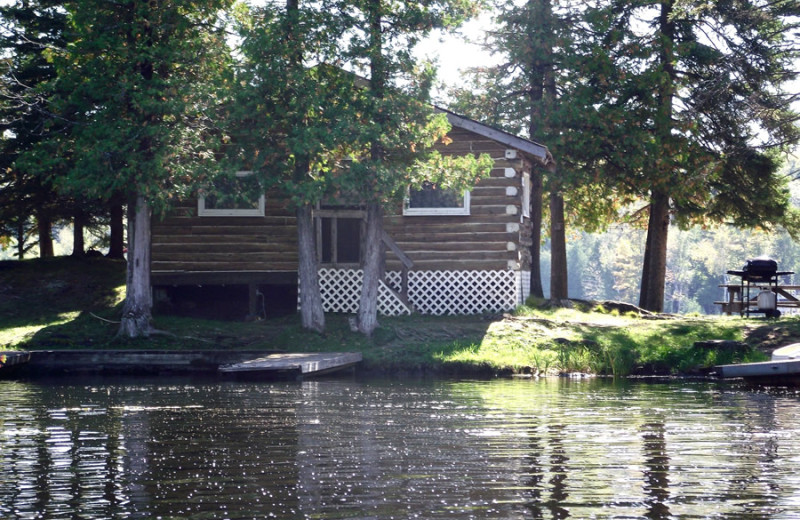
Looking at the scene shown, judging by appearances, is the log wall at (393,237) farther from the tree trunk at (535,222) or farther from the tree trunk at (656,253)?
the tree trunk at (656,253)

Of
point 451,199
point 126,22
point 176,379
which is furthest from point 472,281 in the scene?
point 126,22

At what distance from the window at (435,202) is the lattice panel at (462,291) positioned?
5.99 ft

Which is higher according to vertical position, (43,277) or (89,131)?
(89,131)

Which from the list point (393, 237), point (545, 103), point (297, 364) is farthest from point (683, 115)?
point (297, 364)

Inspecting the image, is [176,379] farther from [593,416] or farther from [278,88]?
[593,416]

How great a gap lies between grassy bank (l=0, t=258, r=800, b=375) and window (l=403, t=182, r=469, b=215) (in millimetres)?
3246

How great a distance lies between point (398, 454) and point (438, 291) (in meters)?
18.1

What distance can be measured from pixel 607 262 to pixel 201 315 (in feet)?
404

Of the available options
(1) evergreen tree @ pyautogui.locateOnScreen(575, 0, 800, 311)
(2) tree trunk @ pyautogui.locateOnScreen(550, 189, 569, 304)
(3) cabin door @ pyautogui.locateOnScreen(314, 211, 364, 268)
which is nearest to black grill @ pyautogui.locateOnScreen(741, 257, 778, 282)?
(1) evergreen tree @ pyautogui.locateOnScreen(575, 0, 800, 311)

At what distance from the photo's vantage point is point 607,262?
493ft

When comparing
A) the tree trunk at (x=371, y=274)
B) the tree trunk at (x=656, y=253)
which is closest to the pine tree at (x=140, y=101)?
the tree trunk at (x=371, y=274)

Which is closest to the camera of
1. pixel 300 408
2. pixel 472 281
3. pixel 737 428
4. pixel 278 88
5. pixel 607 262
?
pixel 737 428

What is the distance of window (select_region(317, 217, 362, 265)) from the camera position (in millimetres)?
31734

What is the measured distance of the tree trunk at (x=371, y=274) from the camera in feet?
90.8
